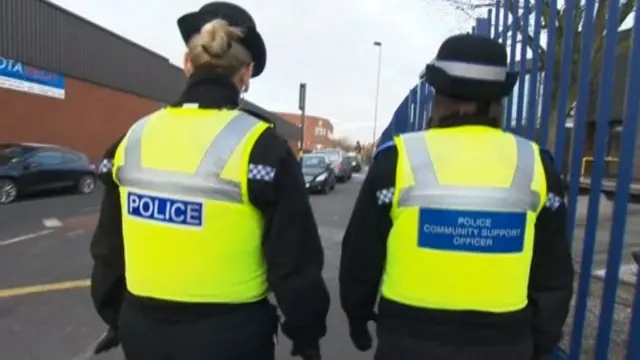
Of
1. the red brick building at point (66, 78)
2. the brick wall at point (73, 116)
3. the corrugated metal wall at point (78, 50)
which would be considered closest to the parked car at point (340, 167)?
the red brick building at point (66, 78)

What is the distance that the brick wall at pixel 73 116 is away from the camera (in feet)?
58.7

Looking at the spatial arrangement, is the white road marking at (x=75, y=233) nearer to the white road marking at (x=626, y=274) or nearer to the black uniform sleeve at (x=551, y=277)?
the white road marking at (x=626, y=274)

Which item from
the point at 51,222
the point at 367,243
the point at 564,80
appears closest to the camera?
the point at 367,243

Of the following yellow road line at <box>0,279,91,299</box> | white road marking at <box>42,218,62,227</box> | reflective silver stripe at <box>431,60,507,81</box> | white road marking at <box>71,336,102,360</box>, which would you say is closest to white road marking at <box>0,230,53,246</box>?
white road marking at <box>42,218,62,227</box>

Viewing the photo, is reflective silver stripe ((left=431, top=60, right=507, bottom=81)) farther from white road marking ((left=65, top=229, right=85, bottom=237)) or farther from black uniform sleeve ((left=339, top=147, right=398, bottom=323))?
white road marking ((left=65, top=229, right=85, bottom=237))

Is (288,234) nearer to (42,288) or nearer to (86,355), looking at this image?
(86,355)

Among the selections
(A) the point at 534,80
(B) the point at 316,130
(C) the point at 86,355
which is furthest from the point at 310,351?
(B) the point at 316,130

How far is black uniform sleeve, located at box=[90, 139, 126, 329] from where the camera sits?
204cm

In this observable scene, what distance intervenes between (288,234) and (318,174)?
62.1ft

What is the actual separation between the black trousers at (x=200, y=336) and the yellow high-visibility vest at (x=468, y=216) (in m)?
0.52

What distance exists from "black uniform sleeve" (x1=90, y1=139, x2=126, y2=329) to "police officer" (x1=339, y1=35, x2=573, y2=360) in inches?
37.0

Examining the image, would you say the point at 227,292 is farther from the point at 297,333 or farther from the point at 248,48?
the point at 248,48

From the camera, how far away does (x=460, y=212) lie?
1759 mm

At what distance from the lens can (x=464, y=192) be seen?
1.76 metres
